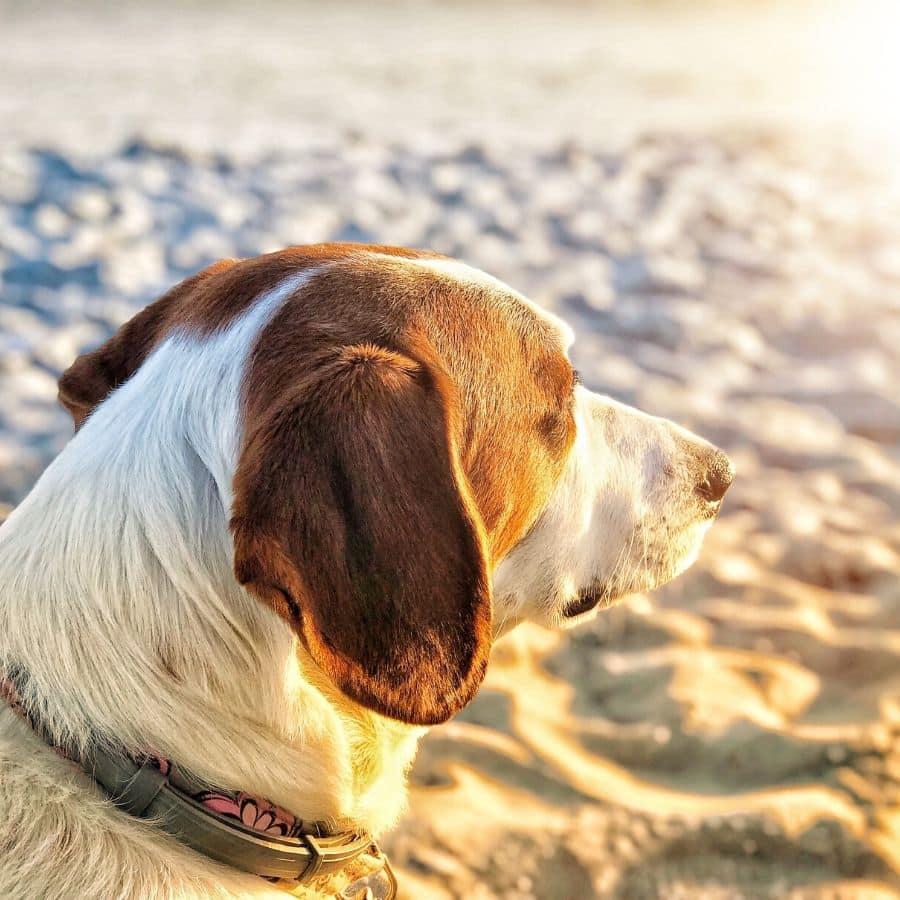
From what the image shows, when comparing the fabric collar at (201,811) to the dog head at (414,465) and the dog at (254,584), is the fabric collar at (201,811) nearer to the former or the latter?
the dog at (254,584)

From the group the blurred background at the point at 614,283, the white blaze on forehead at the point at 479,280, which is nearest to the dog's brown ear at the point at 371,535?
the white blaze on forehead at the point at 479,280

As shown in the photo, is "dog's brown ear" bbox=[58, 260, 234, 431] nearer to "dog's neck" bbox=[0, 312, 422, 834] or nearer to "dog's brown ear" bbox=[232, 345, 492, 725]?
"dog's neck" bbox=[0, 312, 422, 834]

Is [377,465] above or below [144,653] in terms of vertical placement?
above

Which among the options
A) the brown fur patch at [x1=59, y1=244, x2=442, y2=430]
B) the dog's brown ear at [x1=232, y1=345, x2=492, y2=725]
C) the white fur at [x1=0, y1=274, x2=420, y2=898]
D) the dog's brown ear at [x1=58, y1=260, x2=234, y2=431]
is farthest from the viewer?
the dog's brown ear at [x1=58, y1=260, x2=234, y2=431]

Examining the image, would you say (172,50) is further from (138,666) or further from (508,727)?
(138,666)

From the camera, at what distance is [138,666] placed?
6.47 feet

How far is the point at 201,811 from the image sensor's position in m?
1.99

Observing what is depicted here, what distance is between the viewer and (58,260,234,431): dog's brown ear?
2.52m

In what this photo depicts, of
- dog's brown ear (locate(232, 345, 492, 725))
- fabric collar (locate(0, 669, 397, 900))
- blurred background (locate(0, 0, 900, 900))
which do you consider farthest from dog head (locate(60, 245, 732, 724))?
blurred background (locate(0, 0, 900, 900))

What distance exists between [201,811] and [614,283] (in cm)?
598

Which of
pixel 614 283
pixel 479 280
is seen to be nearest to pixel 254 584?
pixel 479 280

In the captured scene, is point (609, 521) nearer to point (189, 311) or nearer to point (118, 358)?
point (189, 311)

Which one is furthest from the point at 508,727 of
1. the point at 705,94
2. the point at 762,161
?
the point at 705,94

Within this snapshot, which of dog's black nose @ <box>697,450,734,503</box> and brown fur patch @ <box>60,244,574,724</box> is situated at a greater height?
brown fur patch @ <box>60,244,574,724</box>
